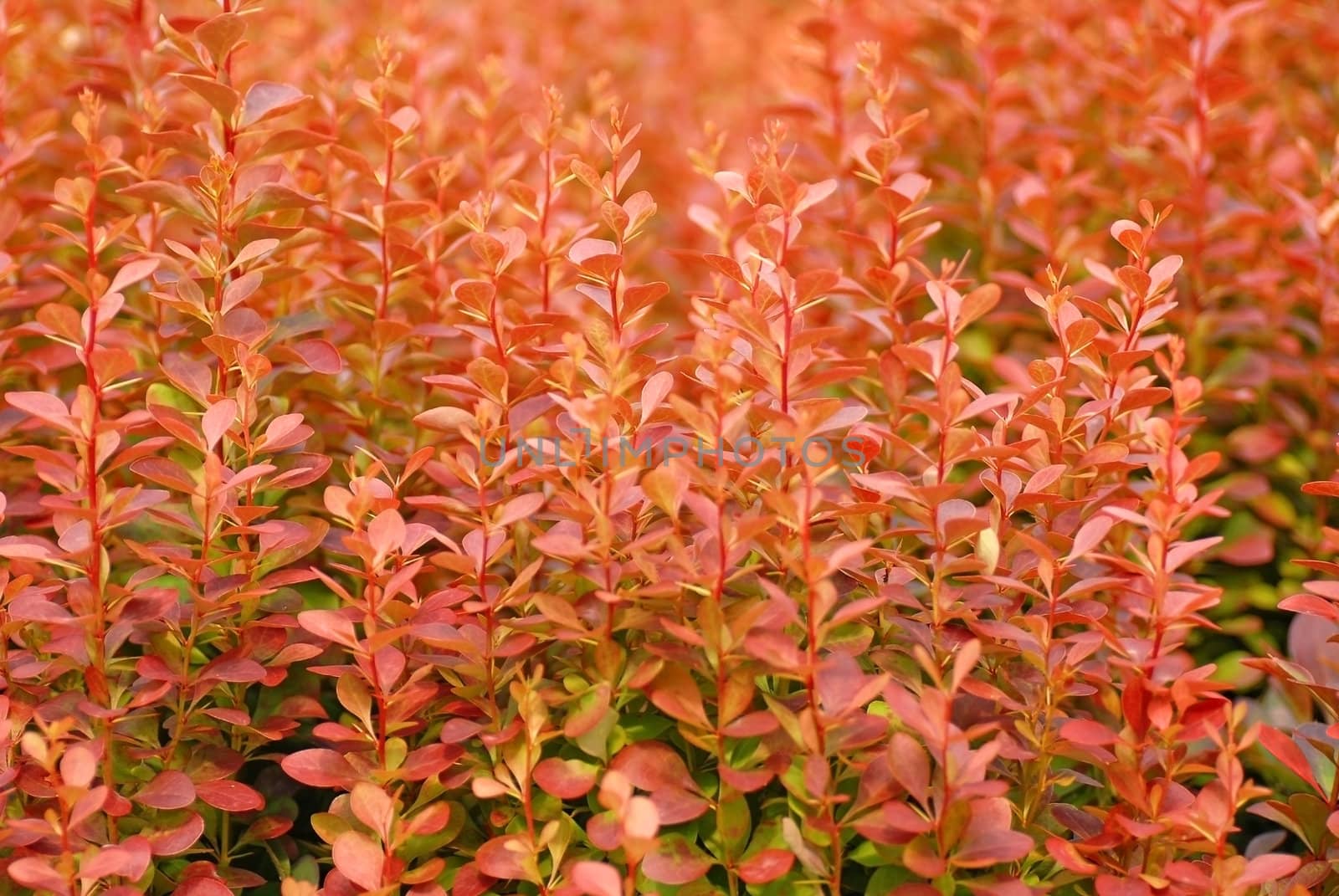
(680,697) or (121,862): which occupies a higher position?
(680,697)

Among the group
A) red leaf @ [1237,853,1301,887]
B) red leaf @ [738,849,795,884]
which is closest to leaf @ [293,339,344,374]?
red leaf @ [738,849,795,884]

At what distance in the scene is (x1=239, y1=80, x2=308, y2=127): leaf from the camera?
62.5 inches

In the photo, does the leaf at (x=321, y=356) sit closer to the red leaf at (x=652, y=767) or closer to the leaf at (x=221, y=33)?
the leaf at (x=221, y=33)

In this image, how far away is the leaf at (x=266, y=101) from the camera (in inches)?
62.5

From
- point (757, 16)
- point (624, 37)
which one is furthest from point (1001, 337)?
point (757, 16)

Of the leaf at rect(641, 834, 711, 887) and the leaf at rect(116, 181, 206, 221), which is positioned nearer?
the leaf at rect(641, 834, 711, 887)

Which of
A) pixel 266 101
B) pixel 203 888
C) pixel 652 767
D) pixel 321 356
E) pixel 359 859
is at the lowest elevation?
pixel 203 888

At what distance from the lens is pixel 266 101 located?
1.61 m

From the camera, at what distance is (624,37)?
405 cm

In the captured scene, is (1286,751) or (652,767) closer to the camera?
(652,767)

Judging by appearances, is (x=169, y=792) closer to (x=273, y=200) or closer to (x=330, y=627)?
(x=330, y=627)

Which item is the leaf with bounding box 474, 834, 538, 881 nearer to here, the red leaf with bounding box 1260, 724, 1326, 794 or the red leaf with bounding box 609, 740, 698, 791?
the red leaf with bounding box 609, 740, 698, 791

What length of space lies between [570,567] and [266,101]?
774 millimetres

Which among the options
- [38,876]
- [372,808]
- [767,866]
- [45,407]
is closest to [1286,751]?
[767,866]
